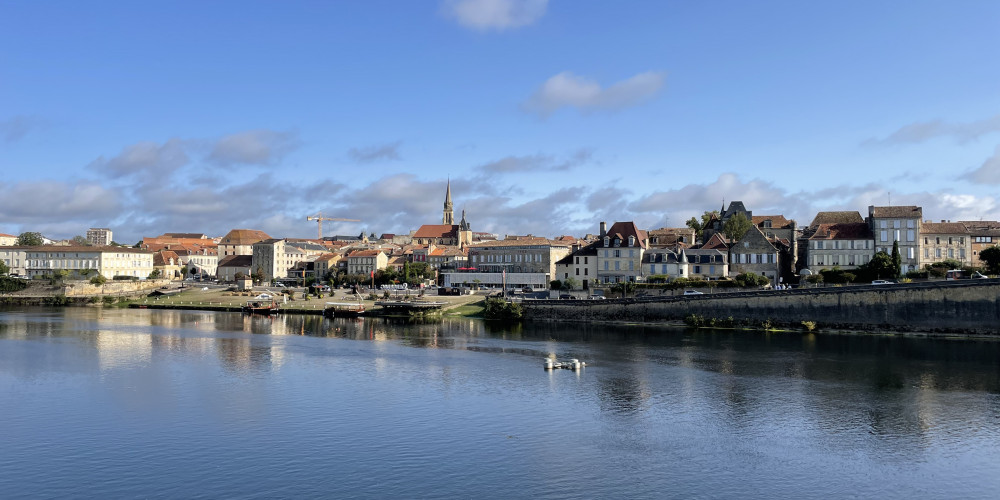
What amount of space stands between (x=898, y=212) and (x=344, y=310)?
183 feet

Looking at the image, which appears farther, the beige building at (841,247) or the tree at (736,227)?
the tree at (736,227)

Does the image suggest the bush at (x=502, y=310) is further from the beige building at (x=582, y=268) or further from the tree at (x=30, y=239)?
the tree at (x=30, y=239)

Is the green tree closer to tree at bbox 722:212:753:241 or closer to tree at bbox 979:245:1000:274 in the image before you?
tree at bbox 979:245:1000:274

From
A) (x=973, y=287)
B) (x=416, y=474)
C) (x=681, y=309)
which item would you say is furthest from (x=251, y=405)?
(x=973, y=287)

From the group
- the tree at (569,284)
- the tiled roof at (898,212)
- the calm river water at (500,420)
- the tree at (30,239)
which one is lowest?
the calm river water at (500,420)

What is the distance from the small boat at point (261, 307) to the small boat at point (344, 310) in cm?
606

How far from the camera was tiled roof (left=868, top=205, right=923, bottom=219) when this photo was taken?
7144cm

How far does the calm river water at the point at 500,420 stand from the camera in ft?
69.3

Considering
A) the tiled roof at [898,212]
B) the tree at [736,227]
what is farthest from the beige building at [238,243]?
the tiled roof at [898,212]

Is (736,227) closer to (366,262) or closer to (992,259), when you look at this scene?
(992,259)

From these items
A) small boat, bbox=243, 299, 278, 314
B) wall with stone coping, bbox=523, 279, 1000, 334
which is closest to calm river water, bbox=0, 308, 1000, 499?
wall with stone coping, bbox=523, 279, 1000, 334

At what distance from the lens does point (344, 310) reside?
240ft

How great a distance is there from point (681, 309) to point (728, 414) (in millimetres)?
32675

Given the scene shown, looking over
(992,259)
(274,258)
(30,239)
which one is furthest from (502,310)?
(30,239)
